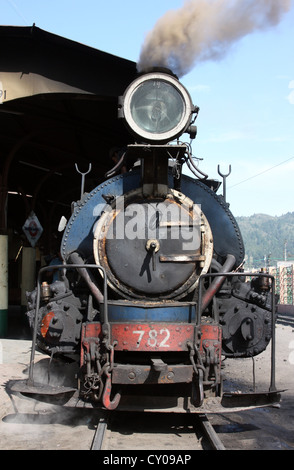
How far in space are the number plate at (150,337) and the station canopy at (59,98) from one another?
8.83ft

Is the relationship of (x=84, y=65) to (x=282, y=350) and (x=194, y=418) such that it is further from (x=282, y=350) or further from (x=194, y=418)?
→ (x=282, y=350)

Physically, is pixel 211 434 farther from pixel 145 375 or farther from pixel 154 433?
pixel 145 375

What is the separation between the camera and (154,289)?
4551 millimetres

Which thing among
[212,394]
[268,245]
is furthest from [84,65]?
[268,245]

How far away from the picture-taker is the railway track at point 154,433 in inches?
155

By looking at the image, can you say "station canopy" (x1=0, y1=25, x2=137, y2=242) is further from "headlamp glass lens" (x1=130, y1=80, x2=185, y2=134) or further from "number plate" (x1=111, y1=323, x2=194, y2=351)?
"number plate" (x1=111, y1=323, x2=194, y2=351)

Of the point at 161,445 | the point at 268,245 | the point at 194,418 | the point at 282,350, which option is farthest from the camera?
the point at 268,245

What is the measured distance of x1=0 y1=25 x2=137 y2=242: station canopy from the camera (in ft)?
27.3

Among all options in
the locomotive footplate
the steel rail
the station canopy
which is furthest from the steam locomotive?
the station canopy

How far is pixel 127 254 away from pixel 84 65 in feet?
16.9

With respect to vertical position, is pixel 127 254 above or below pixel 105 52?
below

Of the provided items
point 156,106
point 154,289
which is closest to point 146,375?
point 154,289
